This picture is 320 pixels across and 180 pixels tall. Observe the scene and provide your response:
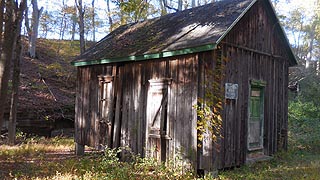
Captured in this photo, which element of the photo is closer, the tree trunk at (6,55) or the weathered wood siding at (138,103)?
the tree trunk at (6,55)

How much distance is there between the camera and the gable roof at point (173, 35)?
8.48 metres

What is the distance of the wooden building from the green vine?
6 centimetres

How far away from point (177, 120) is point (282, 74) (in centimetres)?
498

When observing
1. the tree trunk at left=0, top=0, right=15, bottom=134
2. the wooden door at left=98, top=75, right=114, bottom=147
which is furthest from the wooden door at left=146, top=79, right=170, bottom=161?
the tree trunk at left=0, top=0, right=15, bottom=134

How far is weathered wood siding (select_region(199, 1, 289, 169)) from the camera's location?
8820 millimetres

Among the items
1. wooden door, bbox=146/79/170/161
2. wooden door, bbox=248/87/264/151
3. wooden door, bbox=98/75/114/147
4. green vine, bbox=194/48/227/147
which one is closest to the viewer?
green vine, bbox=194/48/227/147

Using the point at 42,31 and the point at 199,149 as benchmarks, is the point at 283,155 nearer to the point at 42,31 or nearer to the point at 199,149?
the point at 199,149

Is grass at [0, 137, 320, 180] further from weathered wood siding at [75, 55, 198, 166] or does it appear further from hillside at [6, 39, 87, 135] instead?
hillside at [6, 39, 87, 135]

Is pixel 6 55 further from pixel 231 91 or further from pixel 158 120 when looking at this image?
pixel 231 91

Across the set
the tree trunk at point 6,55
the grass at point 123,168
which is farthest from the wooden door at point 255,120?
the tree trunk at point 6,55

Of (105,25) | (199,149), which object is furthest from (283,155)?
(105,25)

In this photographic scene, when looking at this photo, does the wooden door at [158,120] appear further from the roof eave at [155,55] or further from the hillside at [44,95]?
the hillside at [44,95]

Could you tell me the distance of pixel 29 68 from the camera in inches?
890

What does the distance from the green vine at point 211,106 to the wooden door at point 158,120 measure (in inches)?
50.0
